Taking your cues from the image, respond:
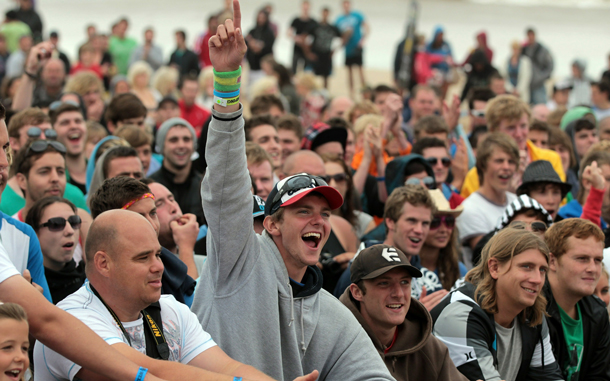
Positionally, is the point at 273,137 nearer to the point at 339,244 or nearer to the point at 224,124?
the point at 339,244

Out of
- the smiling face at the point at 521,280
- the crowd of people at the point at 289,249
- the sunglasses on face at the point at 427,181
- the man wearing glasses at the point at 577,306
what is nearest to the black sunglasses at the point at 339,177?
the crowd of people at the point at 289,249

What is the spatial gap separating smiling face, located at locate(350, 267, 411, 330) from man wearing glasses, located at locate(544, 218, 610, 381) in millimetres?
1278

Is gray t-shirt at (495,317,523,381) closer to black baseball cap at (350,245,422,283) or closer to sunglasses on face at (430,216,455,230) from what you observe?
black baseball cap at (350,245,422,283)

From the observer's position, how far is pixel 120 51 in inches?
664

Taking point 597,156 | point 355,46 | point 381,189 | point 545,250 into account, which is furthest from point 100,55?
point 545,250

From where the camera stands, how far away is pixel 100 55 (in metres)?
15.7

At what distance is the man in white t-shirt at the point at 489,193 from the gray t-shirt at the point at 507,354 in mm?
1937

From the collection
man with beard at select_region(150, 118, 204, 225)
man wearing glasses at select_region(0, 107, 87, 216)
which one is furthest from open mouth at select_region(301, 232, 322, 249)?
man with beard at select_region(150, 118, 204, 225)

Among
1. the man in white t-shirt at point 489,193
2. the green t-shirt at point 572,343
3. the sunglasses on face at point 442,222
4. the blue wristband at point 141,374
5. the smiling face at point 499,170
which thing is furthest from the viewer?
the smiling face at point 499,170

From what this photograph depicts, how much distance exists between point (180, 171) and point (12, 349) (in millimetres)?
4058

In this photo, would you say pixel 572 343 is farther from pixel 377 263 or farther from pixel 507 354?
pixel 377 263

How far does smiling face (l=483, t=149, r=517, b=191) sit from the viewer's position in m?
6.41

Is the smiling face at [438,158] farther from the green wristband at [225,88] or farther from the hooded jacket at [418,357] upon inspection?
the green wristband at [225,88]

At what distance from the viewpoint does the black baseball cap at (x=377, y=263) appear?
3812 mm
